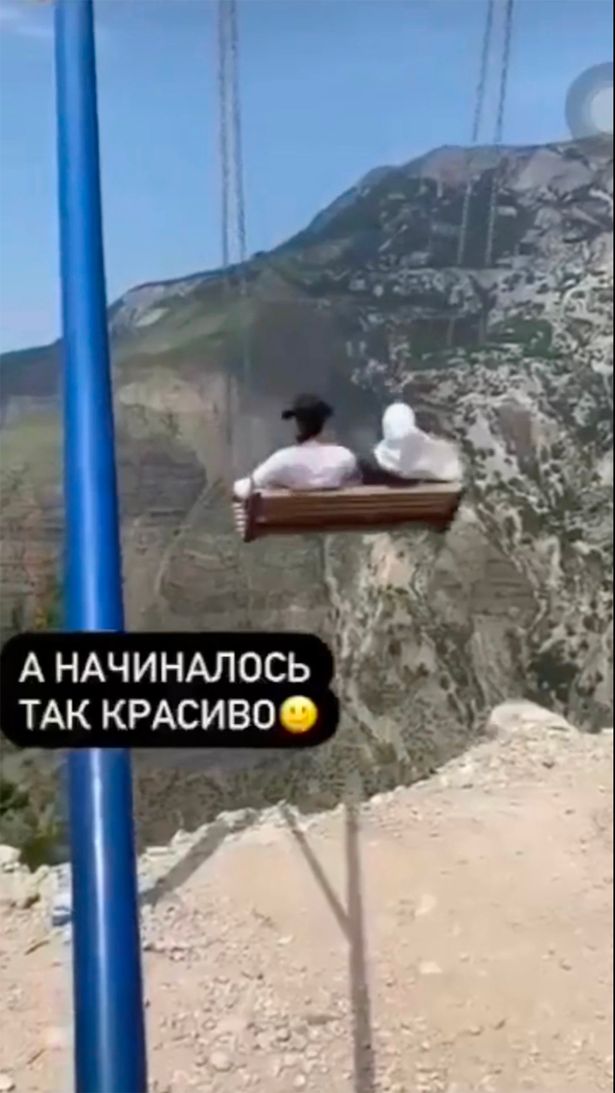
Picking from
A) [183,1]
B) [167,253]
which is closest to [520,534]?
[167,253]

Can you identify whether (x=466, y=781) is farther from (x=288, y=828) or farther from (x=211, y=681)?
(x=211, y=681)

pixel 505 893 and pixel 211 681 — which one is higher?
pixel 211 681

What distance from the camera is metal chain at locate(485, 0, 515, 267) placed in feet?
3.02

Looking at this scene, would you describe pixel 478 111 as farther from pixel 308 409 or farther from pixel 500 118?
pixel 308 409

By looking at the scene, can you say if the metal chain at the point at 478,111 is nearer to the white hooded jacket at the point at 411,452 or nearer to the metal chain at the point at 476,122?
the metal chain at the point at 476,122

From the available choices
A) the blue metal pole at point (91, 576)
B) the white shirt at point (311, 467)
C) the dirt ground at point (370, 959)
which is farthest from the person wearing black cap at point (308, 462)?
the dirt ground at point (370, 959)

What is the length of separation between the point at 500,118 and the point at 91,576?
0.40 meters

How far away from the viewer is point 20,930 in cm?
94

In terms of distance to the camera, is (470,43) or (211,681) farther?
(470,43)

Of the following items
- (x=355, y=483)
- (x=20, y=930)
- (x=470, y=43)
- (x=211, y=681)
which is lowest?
(x=20, y=930)

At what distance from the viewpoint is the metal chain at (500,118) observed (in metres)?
0.92

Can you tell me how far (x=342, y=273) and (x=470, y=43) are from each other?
0.17m

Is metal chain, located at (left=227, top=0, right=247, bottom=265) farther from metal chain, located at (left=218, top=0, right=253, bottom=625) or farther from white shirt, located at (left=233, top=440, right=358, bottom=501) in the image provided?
white shirt, located at (left=233, top=440, right=358, bottom=501)

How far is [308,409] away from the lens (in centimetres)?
93
